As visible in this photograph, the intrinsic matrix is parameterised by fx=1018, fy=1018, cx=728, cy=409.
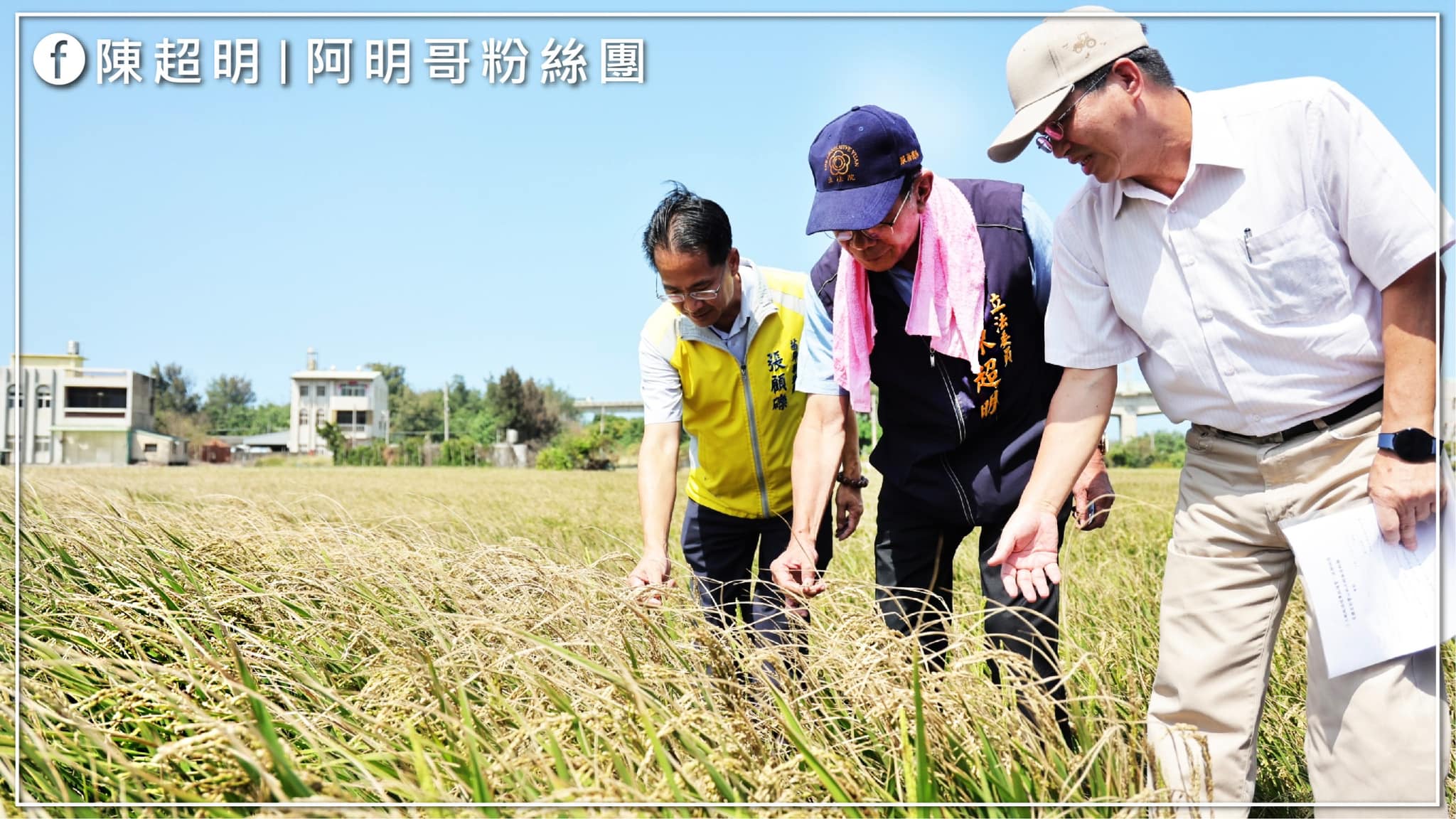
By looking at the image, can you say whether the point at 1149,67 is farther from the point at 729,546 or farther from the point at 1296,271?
the point at 729,546

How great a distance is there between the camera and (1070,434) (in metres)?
2.18

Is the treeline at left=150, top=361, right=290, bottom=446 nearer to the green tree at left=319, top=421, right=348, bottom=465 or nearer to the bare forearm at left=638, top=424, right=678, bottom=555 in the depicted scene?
the green tree at left=319, top=421, right=348, bottom=465

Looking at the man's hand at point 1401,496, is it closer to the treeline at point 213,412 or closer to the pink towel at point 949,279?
the pink towel at point 949,279

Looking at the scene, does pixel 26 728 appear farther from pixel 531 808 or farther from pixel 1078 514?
pixel 1078 514

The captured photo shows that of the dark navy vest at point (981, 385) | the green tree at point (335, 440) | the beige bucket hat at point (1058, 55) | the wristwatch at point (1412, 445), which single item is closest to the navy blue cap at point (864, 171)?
the dark navy vest at point (981, 385)

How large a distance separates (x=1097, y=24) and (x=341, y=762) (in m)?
1.95

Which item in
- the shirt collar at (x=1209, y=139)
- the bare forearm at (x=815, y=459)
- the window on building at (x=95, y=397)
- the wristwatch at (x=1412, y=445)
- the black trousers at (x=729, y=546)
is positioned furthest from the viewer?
the window on building at (x=95, y=397)

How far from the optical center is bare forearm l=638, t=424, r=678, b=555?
9.73 feet

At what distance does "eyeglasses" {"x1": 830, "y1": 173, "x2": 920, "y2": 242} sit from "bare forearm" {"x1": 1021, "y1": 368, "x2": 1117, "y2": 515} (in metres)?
0.53

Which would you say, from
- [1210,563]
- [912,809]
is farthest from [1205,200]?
[912,809]

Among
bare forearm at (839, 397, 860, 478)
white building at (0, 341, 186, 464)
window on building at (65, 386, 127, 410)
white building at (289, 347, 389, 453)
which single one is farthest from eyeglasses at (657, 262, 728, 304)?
white building at (289, 347, 389, 453)

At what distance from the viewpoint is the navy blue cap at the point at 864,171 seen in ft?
7.62

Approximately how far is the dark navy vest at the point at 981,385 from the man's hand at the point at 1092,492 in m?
0.14

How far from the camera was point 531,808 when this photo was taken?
1661 millimetres
